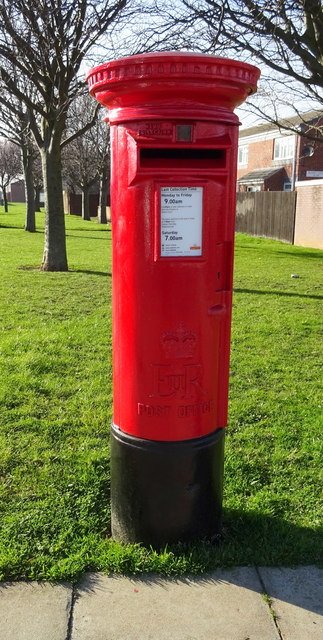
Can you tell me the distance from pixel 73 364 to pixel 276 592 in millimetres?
3481

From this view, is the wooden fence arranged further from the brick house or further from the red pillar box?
the red pillar box

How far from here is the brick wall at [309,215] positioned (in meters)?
19.8

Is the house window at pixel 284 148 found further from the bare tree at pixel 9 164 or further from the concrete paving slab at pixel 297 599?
the concrete paving slab at pixel 297 599

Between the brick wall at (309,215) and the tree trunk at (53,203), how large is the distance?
433 inches

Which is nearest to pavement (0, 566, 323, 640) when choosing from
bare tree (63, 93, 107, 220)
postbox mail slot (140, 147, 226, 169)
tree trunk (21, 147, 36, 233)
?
postbox mail slot (140, 147, 226, 169)

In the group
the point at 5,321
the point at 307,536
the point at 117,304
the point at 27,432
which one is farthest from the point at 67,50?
the point at 307,536

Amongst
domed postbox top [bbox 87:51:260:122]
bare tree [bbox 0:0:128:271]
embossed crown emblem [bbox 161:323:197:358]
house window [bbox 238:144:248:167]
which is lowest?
embossed crown emblem [bbox 161:323:197:358]

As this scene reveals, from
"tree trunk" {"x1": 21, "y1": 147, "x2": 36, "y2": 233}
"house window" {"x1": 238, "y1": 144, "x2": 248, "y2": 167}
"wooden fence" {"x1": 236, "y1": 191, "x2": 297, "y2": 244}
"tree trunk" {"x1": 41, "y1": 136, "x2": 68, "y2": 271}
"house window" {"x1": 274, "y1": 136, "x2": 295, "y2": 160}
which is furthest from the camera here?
"house window" {"x1": 238, "y1": 144, "x2": 248, "y2": 167}

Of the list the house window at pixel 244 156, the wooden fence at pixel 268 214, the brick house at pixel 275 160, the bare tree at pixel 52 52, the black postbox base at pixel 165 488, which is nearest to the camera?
the black postbox base at pixel 165 488

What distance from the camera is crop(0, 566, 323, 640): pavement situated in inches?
88.6

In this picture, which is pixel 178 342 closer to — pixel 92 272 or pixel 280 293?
pixel 280 293

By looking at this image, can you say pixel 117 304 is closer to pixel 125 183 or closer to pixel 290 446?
pixel 125 183

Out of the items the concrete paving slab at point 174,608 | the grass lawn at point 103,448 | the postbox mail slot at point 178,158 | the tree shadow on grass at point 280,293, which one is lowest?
the concrete paving slab at point 174,608

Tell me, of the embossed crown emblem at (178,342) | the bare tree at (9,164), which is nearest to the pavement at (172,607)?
the embossed crown emblem at (178,342)
